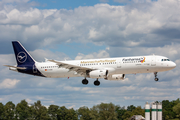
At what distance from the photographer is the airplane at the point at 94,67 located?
249 ft

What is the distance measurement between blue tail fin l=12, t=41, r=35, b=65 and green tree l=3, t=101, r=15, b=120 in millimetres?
79920

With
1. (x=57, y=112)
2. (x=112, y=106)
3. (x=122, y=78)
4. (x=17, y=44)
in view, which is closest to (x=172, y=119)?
(x=112, y=106)

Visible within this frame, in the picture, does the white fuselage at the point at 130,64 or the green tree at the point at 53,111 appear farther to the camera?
the green tree at the point at 53,111

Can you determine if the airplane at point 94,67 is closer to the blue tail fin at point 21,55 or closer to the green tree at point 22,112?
the blue tail fin at point 21,55

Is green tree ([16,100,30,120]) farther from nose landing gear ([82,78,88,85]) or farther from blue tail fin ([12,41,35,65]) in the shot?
nose landing gear ([82,78,88,85])

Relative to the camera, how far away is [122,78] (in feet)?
281

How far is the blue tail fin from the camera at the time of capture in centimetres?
8919

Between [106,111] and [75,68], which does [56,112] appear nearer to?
[106,111]

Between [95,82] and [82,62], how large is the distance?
627 cm

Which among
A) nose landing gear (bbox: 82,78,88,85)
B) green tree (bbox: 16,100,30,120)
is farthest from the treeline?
nose landing gear (bbox: 82,78,88,85)

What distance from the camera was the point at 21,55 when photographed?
296ft

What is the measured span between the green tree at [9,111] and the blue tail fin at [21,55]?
79920mm

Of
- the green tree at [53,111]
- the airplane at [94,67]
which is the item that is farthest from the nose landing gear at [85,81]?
the green tree at [53,111]

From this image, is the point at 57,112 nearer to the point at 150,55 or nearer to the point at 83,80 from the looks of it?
the point at 83,80
